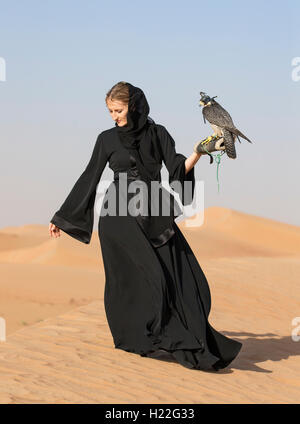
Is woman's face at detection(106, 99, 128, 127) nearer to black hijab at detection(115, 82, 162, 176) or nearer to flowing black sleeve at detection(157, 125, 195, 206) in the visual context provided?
black hijab at detection(115, 82, 162, 176)

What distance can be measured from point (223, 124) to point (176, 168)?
2.17 ft

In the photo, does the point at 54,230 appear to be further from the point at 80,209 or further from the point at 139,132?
the point at 139,132

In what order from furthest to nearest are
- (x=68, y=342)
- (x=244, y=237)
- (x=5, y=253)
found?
(x=244, y=237)
(x=5, y=253)
(x=68, y=342)

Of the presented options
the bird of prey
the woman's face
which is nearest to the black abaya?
the woman's face

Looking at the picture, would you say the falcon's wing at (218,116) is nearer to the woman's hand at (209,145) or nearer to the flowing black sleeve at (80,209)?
the woman's hand at (209,145)

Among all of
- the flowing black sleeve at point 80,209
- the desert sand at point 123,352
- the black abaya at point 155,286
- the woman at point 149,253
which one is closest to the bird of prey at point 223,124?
the woman at point 149,253

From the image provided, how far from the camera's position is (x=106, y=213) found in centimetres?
707

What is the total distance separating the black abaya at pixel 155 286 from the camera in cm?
687

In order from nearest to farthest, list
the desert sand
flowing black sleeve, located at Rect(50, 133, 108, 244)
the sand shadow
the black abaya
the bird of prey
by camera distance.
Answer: the desert sand → the bird of prey → the black abaya → flowing black sleeve, located at Rect(50, 133, 108, 244) → the sand shadow

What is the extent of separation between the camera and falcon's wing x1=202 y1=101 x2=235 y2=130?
6.54 metres

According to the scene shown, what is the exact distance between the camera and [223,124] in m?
6.54
